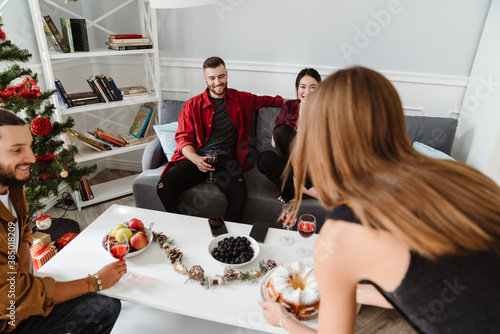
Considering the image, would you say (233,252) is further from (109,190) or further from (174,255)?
(109,190)

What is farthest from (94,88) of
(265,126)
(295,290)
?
(295,290)

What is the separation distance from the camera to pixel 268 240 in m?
1.70

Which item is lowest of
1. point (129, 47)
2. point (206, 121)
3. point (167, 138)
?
point (167, 138)

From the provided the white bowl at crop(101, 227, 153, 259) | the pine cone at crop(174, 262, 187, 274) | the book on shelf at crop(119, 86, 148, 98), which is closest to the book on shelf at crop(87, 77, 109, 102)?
the book on shelf at crop(119, 86, 148, 98)

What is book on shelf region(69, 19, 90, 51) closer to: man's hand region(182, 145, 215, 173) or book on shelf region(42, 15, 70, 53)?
book on shelf region(42, 15, 70, 53)

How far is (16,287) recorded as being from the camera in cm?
115

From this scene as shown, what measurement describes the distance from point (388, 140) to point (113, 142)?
2.60 meters

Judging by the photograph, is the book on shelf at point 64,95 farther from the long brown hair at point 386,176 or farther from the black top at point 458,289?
the black top at point 458,289

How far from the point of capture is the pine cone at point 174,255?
1542mm

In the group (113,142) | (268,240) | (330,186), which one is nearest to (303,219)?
(268,240)

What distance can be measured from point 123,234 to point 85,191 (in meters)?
1.48

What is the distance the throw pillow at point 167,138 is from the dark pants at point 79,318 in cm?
135

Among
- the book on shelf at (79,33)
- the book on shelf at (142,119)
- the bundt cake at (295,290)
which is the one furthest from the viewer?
the book on shelf at (142,119)

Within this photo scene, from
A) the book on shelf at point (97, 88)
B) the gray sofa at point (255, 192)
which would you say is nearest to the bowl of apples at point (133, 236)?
the gray sofa at point (255, 192)
